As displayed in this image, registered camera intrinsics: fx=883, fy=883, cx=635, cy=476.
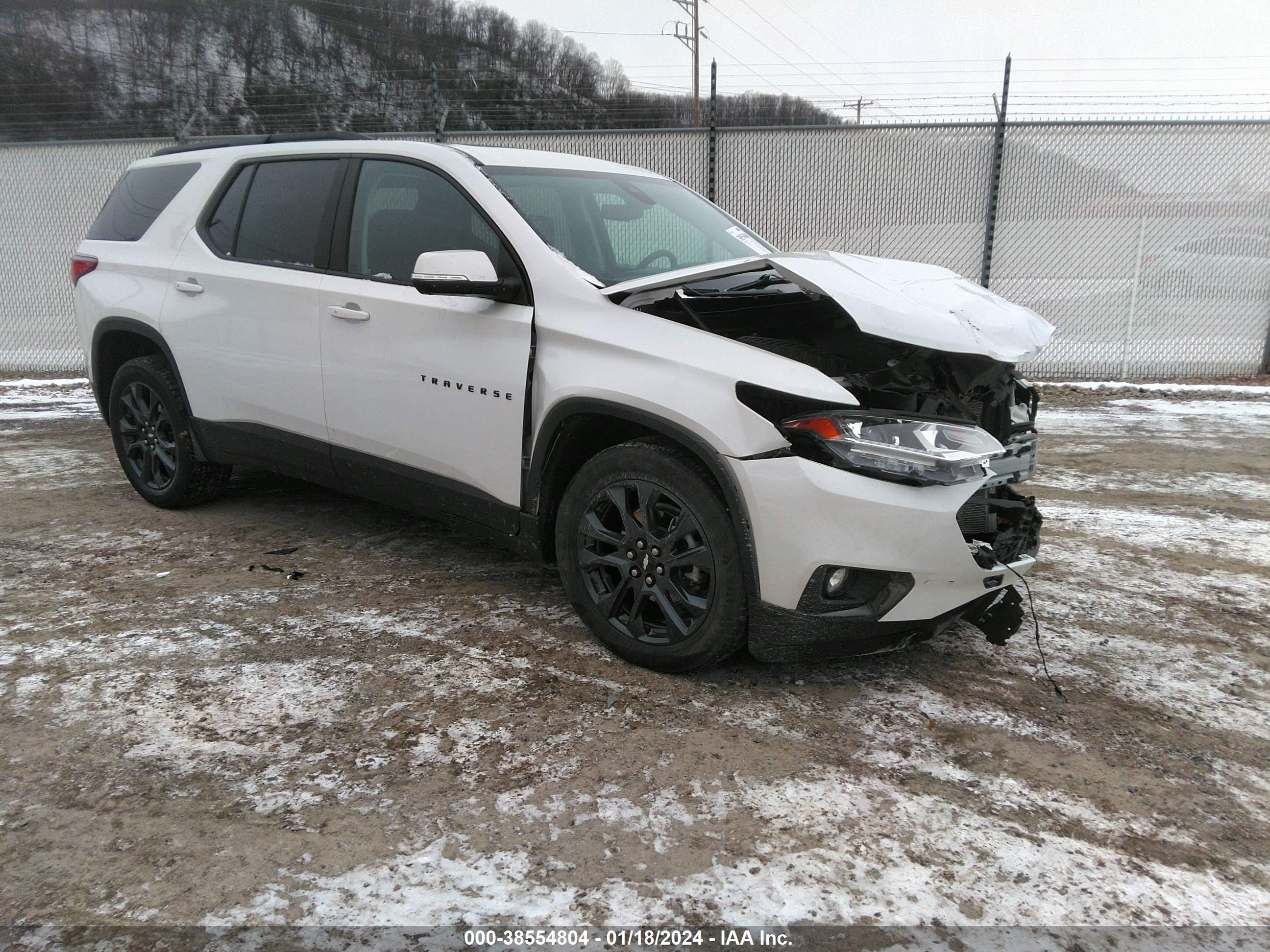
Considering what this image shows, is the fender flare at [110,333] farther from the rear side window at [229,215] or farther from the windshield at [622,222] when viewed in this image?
the windshield at [622,222]

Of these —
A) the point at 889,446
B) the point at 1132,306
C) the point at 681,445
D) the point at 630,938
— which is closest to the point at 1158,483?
the point at 889,446

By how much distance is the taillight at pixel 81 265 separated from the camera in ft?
16.4

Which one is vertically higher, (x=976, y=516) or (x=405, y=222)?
(x=405, y=222)

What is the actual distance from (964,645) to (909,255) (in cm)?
725

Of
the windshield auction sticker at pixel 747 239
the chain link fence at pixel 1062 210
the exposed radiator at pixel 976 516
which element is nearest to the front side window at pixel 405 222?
the windshield auction sticker at pixel 747 239

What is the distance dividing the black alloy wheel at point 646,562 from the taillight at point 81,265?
12.0ft

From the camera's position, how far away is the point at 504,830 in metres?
2.25

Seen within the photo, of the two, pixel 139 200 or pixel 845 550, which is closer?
pixel 845 550

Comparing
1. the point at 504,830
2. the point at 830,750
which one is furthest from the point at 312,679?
the point at 830,750

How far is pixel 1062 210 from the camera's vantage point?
941 cm

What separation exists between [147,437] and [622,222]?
3.02 metres

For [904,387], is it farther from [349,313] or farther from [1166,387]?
[1166,387]

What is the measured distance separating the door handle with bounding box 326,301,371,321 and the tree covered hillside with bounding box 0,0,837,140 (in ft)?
23.5

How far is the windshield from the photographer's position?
11.3ft
